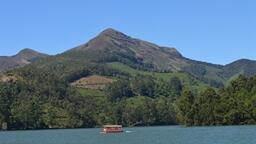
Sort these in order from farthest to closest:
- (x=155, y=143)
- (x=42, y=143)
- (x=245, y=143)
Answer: (x=42, y=143) → (x=155, y=143) → (x=245, y=143)

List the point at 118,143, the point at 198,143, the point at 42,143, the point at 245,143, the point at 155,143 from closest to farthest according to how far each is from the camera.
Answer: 1. the point at 245,143
2. the point at 198,143
3. the point at 155,143
4. the point at 118,143
5. the point at 42,143

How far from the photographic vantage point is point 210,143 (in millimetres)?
107625

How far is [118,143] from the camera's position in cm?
12688

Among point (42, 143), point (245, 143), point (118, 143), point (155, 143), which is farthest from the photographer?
point (42, 143)

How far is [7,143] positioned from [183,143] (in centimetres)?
4927

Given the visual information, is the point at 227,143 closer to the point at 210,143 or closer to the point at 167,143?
the point at 210,143

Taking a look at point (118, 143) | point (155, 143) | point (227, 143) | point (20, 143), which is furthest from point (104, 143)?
point (227, 143)

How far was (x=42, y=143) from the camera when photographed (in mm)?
139250

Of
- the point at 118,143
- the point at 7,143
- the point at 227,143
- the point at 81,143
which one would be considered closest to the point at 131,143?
the point at 118,143

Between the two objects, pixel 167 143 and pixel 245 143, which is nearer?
pixel 245 143

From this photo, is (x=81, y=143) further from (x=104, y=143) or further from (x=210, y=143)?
(x=210, y=143)

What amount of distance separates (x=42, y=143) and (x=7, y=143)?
356 inches

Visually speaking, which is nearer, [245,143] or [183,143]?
[245,143]

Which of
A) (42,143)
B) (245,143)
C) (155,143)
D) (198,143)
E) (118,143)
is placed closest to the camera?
(245,143)
